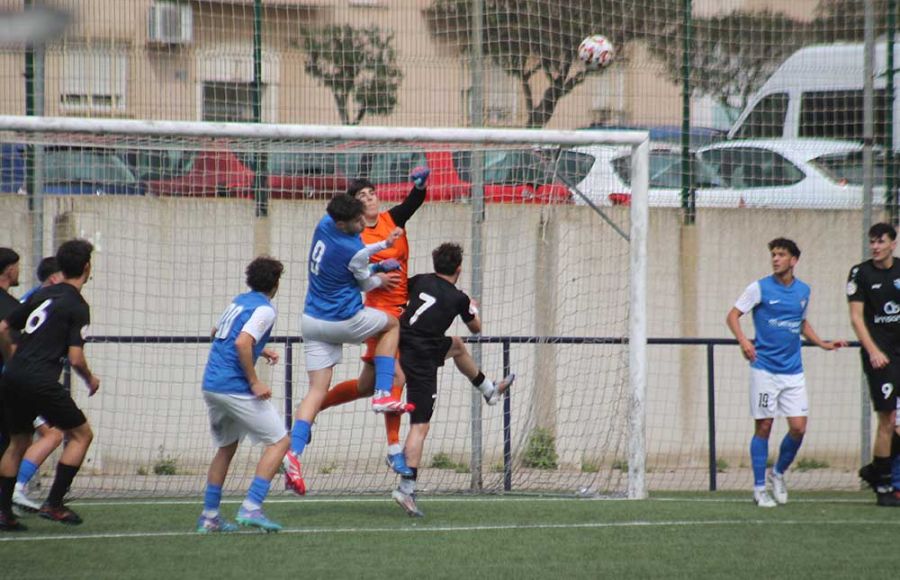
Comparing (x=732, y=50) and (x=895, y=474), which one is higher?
(x=732, y=50)

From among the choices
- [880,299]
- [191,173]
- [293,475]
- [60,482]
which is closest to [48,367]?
[60,482]

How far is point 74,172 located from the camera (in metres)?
10.7

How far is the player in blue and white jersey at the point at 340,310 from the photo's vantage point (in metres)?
8.20

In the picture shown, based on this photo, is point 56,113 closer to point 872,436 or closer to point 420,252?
point 420,252

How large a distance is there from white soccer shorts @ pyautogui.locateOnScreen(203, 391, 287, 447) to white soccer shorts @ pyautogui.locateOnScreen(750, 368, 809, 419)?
3.72 m

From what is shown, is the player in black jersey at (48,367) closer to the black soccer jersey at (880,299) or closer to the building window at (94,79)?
the building window at (94,79)

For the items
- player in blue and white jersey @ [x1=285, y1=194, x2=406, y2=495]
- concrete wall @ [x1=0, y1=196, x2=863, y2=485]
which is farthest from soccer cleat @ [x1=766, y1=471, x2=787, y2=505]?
player in blue and white jersey @ [x1=285, y1=194, x2=406, y2=495]

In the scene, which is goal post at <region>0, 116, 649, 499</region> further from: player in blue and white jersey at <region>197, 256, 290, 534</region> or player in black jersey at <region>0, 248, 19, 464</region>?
player in blue and white jersey at <region>197, 256, 290, 534</region>

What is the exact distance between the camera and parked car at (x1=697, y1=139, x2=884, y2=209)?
11.8 metres

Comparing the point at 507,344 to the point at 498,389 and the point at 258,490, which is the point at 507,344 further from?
the point at 258,490

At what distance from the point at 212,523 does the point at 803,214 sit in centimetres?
718

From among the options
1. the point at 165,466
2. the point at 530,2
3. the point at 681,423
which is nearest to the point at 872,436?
the point at 681,423

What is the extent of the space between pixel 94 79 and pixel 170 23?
895 mm

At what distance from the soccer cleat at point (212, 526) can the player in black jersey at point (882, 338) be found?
4.89 m
